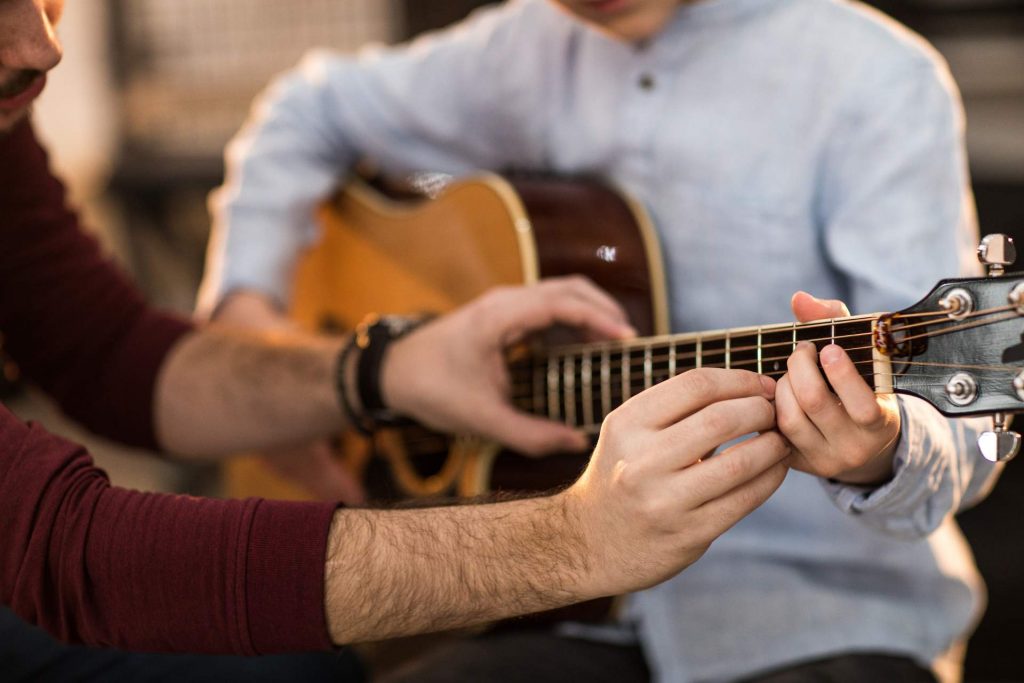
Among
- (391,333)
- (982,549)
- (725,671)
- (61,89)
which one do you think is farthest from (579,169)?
(61,89)

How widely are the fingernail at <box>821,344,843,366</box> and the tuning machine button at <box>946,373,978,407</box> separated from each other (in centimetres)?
7

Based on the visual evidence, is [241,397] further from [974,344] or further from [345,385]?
[974,344]

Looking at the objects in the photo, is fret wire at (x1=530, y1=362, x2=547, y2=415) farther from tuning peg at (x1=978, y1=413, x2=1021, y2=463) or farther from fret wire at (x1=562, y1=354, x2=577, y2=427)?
tuning peg at (x1=978, y1=413, x2=1021, y2=463)

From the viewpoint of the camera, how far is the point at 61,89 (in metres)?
2.92

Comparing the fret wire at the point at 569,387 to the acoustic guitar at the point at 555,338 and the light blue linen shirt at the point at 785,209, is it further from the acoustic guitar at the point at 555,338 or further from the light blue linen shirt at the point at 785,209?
the light blue linen shirt at the point at 785,209

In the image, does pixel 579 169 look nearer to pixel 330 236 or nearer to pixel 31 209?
pixel 330 236

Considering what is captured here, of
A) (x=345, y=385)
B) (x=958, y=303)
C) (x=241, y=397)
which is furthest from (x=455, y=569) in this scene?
(x=241, y=397)

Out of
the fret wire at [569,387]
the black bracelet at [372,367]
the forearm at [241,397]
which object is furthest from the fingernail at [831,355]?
the forearm at [241,397]

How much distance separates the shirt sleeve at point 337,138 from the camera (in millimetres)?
1327

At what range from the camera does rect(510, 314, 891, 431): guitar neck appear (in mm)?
710

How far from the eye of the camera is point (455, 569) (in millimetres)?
735

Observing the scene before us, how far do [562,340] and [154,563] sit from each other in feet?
1.57

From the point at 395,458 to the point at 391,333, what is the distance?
0.23 metres

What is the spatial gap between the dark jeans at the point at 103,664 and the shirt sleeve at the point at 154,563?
→ 29 cm
